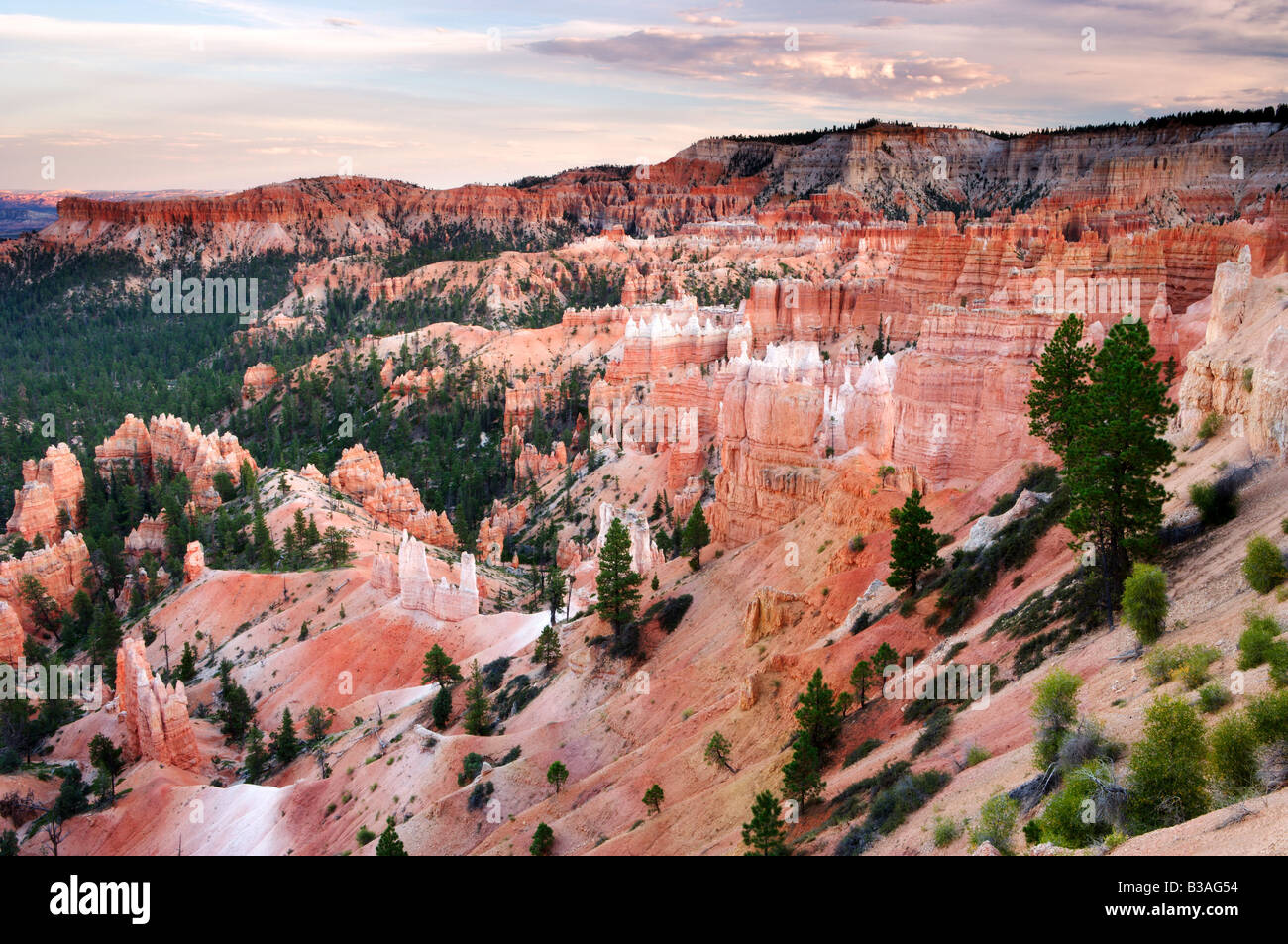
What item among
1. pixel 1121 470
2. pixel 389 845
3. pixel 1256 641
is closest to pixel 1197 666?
pixel 1256 641

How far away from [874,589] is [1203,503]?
Answer: 11.1m

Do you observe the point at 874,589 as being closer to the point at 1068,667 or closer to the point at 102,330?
the point at 1068,667

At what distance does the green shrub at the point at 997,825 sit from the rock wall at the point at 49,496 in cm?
7090

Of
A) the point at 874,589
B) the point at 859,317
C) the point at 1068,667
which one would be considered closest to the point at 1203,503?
the point at 1068,667

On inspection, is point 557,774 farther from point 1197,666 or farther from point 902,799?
point 1197,666

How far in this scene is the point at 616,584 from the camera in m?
36.0

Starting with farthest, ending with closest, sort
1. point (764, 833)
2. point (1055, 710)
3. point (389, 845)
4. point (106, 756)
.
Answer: point (106, 756)
point (389, 845)
point (764, 833)
point (1055, 710)

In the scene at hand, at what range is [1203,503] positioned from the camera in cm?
1880

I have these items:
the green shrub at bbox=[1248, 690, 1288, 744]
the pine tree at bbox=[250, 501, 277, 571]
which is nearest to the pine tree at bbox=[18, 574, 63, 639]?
the pine tree at bbox=[250, 501, 277, 571]

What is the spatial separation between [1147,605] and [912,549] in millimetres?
10141

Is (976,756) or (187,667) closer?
(976,756)

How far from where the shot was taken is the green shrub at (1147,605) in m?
16.2

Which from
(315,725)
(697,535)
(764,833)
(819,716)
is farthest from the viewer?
(697,535)

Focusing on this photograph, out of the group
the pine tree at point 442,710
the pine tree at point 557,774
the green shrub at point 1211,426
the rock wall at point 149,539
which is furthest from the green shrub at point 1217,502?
the rock wall at point 149,539
